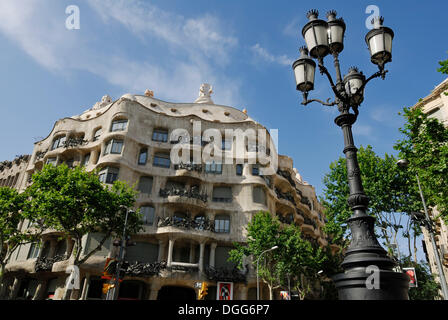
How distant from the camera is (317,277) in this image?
105 feet

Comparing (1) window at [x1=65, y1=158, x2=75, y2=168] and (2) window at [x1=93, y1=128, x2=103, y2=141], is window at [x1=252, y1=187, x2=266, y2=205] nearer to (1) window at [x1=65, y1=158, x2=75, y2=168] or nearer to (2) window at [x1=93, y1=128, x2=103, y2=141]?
(2) window at [x1=93, y1=128, x2=103, y2=141]

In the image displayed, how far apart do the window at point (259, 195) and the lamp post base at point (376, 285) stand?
81.5 ft

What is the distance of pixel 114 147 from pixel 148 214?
7160 millimetres

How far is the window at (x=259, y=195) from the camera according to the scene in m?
29.2

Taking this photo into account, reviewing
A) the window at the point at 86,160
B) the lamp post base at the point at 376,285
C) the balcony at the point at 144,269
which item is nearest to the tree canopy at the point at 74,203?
the balcony at the point at 144,269

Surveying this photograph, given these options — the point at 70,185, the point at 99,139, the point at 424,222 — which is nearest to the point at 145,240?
the point at 70,185

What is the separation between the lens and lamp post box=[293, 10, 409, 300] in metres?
4.20

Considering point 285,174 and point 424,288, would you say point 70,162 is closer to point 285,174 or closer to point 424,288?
point 285,174

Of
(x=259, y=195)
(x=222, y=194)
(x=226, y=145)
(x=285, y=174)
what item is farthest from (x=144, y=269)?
(x=285, y=174)

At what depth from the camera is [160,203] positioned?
27109 millimetres

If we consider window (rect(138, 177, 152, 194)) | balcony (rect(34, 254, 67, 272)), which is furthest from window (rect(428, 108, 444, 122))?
balcony (rect(34, 254, 67, 272))

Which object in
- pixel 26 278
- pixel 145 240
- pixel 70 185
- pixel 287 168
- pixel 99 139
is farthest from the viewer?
pixel 287 168
